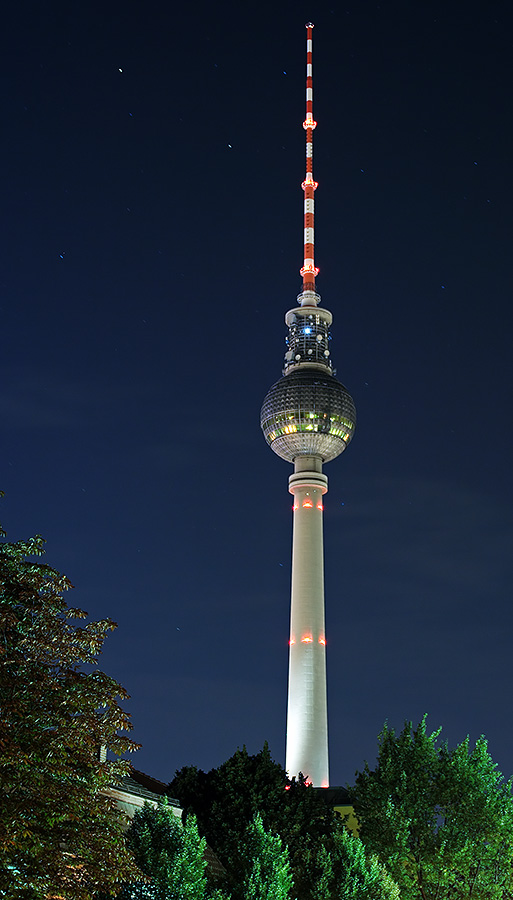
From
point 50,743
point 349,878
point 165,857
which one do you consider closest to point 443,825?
point 349,878

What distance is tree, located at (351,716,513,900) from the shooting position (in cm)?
5022

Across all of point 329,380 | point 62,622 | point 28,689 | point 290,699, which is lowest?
point 28,689

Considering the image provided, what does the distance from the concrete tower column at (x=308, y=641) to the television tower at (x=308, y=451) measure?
117 millimetres

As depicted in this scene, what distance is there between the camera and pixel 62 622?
26.0 meters

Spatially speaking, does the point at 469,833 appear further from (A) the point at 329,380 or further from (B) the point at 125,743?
(A) the point at 329,380

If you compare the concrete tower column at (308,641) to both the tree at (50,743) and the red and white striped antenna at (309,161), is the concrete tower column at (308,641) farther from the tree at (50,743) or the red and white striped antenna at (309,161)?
the tree at (50,743)

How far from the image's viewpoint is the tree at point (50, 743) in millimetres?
22594

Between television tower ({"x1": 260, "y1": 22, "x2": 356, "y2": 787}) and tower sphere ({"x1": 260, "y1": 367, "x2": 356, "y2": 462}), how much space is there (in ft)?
0.43

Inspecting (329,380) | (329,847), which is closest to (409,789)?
(329,847)

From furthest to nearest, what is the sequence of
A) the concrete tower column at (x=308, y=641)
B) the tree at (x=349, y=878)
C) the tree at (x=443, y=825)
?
1. the concrete tower column at (x=308, y=641)
2. the tree at (x=443, y=825)
3. the tree at (x=349, y=878)

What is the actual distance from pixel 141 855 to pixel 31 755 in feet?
45.8

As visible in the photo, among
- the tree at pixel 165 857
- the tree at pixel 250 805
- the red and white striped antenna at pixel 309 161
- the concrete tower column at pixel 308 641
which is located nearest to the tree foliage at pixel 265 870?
the tree at pixel 165 857

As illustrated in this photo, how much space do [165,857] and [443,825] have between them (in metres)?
22.3

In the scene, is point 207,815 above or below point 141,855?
above
